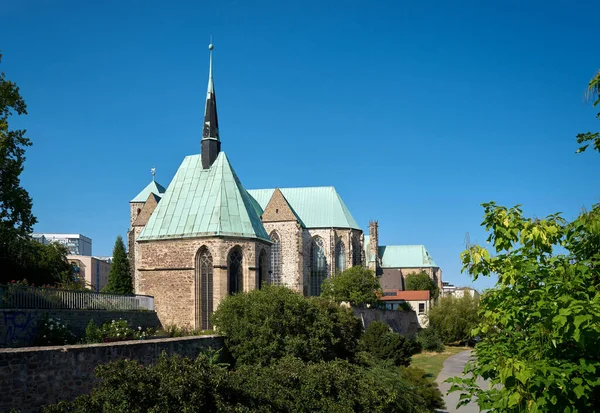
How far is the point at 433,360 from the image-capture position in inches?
1928

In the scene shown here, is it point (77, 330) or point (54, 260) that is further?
point (54, 260)

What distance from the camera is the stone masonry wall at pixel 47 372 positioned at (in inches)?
468

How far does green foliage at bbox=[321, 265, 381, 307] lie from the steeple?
23581 mm

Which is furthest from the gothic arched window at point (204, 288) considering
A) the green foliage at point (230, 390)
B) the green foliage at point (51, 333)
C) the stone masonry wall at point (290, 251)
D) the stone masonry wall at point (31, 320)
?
the stone masonry wall at point (290, 251)

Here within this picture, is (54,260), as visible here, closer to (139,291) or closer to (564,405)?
(139,291)

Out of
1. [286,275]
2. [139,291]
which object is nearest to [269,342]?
[139,291]

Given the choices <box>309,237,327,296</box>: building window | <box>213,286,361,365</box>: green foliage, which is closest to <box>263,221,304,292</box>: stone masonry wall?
<box>309,237,327,296</box>: building window

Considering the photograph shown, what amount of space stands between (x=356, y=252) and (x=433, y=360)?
2010cm

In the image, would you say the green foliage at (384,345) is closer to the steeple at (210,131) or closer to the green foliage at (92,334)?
the steeple at (210,131)

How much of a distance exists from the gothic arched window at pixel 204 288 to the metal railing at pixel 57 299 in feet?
15.5

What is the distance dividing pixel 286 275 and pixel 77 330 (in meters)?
41.5

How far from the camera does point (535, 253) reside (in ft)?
27.8

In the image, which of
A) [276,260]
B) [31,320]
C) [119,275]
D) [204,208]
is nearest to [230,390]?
[31,320]

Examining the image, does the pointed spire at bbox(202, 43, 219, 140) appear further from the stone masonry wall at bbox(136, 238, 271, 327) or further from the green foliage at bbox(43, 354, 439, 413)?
the green foliage at bbox(43, 354, 439, 413)
